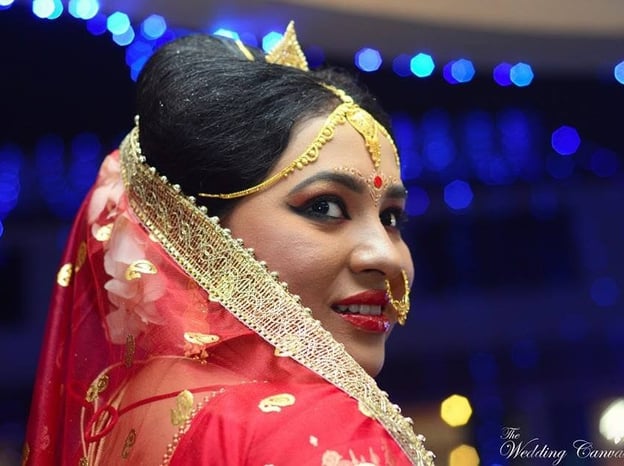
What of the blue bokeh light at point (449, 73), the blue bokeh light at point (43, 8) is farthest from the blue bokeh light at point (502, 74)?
the blue bokeh light at point (43, 8)

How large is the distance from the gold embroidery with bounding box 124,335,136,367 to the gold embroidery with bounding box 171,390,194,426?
19 cm

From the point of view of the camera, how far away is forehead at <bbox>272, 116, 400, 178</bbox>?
1.71 metres

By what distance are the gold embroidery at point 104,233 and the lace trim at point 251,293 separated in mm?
77

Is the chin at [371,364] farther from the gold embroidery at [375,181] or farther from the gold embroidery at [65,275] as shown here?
the gold embroidery at [65,275]

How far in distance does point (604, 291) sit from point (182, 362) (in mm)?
3686

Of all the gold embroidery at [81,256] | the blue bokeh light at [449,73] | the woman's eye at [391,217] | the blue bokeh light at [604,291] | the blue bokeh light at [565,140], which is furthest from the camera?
the blue bokeh light at [604,291]

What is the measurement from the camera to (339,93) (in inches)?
73.1

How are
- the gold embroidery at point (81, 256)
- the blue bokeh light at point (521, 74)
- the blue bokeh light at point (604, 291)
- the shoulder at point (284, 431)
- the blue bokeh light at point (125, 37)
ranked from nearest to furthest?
the shoulder at point (284, 431) < the gold embroidery at point (81, 256) < the blue bokeh light at point (125, 37) < the blue bokeh light at point (521, 74) < the blue bokeh light at point (604, 291)

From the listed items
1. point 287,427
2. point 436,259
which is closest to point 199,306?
point 287,427

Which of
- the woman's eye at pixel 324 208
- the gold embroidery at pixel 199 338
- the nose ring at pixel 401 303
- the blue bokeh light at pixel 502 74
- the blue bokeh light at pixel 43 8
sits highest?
the blue bokeh light at pixel 502 74

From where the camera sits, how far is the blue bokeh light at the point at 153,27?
3247 mm

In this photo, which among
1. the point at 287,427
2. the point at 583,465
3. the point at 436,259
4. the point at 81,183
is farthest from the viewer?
the point at 436,259

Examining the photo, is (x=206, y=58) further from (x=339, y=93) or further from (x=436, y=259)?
(x=436, y=259)

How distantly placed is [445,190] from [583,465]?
267cm
